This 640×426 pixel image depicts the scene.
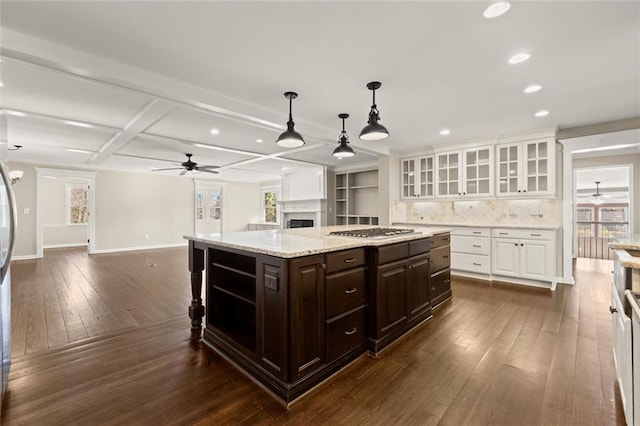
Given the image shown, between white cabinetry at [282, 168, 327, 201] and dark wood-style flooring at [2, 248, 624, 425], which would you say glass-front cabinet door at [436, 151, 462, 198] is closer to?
dark wood-style flooring at [2, 248, 624, 425]

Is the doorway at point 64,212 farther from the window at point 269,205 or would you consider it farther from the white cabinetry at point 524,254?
the white cabinetry at point 524,254

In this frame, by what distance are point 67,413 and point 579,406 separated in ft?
10.2

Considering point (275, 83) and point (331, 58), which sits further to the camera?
point (275, 83)

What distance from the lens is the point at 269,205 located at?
11.3 meters

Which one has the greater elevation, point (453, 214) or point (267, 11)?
point (267, 11)

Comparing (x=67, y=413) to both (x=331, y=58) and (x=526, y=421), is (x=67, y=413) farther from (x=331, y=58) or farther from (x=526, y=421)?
(x=331, y=58)

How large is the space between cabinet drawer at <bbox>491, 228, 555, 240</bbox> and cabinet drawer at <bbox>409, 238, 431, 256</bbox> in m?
2.33

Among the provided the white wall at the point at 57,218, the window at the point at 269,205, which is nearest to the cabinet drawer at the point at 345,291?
the window at the point at 269,205

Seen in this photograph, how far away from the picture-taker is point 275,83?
9.70ft

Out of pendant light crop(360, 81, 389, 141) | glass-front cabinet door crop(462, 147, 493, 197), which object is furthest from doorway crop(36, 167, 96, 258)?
glass-front cabinet door crop(462, 147, 493, 197)

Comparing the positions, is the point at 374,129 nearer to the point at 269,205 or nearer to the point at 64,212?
the point at 269,205

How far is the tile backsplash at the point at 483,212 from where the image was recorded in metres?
4.74

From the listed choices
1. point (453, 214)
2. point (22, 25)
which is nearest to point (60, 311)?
point (22, 25)

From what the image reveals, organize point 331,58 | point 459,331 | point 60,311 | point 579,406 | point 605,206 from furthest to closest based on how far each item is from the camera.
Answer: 1. point 605,206
2. point 60,311
3. point 459,331
4. point 331,58
5. point 579,406
